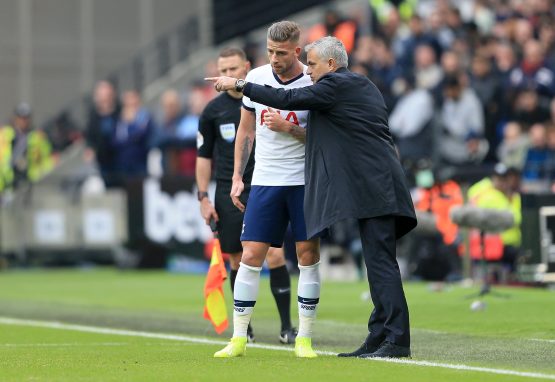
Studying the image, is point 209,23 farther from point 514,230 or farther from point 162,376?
point 162,376

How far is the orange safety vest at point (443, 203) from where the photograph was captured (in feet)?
59.4

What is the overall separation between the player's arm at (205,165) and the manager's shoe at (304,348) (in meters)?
2.15

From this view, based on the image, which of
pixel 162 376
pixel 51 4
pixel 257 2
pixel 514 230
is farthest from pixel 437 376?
pixel 51 4

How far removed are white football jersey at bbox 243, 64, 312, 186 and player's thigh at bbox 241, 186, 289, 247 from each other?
0.07 meters

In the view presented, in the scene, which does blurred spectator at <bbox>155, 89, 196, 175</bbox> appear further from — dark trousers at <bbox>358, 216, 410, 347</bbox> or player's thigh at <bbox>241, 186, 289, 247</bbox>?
dark trousers at <bbox>358, 216, 410, 347</bbox>

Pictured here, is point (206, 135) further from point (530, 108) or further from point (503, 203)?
point (530, 108)

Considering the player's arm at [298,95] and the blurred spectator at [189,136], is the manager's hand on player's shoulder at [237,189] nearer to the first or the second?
the player's arm at [298,95]

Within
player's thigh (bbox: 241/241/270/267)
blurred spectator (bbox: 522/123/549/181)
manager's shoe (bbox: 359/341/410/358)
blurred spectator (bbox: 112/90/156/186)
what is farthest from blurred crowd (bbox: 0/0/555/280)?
manager's shoe (bbox: 359/341/410/358)

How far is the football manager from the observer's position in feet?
29.7

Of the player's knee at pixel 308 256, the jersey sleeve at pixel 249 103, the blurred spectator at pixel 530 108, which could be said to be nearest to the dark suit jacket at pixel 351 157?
the player's knee at pixel 308 256

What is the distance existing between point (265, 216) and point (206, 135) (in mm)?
2035

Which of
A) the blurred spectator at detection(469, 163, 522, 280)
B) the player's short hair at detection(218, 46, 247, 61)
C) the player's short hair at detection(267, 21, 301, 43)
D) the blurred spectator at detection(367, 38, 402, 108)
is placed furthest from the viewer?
the blurred spectator at detection(367, 38, 402, 108)

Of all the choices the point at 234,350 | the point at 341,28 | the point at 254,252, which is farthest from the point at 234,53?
the point at 341,28

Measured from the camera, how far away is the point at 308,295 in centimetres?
952
